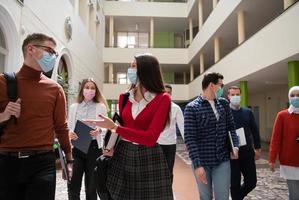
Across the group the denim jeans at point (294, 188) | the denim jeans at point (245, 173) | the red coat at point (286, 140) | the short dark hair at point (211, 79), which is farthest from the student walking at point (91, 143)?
the denim jeans at point (294, 188)

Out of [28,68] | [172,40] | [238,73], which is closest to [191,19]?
[172,40]

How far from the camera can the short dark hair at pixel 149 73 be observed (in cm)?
220

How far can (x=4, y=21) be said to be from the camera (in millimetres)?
6375

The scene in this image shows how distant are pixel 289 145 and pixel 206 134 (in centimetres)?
133

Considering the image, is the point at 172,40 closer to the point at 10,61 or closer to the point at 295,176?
the point at 10,61

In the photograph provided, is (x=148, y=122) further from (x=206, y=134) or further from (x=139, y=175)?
(x=206, y=134)

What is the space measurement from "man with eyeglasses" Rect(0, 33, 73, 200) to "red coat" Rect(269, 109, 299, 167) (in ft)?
9.09

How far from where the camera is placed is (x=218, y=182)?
3098 mm

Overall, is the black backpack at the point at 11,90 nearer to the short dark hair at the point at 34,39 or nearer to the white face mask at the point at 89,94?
the short dark hair at the point at 34,39

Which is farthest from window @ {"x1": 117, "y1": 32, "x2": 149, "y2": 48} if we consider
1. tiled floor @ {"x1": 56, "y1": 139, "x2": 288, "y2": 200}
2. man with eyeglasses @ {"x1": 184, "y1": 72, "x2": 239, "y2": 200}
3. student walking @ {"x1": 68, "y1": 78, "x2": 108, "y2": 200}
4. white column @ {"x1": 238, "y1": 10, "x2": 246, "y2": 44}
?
man with eyeglasses @ {"x1": 184, "y1": 72, "x2": 239, "y2": 200}

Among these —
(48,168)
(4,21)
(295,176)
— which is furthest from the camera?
(4,21)

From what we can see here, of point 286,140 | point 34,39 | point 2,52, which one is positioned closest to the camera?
point 34,39

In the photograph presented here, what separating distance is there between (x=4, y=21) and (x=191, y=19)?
18.4m

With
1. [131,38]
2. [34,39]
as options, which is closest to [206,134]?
[34,39]
